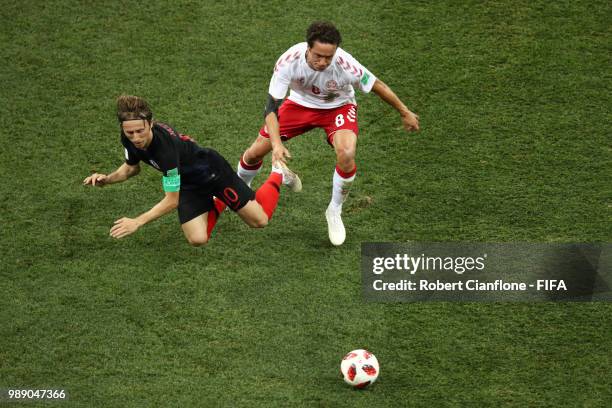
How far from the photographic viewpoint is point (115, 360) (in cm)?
725

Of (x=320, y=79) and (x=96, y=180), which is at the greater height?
(x=320, y=79)

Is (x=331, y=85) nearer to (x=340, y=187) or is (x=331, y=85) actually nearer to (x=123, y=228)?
(x=340, y=187)

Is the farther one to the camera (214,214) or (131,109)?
(214,214)

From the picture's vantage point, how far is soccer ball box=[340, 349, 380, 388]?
6926mm

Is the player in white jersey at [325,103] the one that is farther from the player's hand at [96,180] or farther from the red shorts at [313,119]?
the player's hand at [96,180]

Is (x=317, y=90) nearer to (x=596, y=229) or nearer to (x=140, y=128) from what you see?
(x=140, y=128)

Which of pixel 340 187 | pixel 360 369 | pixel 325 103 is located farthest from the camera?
pixel 325 103

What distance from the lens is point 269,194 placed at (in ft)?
28.1

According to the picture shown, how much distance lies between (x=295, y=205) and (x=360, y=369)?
8.08 ft

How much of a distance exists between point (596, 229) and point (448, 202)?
1278mm

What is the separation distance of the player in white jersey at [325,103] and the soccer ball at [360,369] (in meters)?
1.66

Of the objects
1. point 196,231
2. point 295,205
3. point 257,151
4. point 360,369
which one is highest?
point 257,151

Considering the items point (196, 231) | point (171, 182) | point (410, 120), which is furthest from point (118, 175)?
point (410, 120)

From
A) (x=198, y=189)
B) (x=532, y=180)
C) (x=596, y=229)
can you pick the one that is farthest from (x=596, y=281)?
(x=198, y=189)
